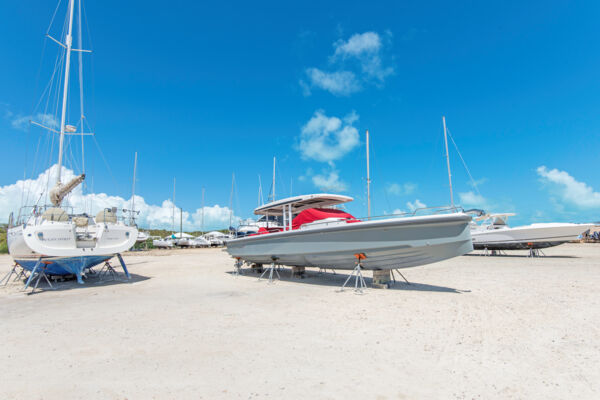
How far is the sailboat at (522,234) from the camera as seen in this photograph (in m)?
16.2

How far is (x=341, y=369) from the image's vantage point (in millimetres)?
3322

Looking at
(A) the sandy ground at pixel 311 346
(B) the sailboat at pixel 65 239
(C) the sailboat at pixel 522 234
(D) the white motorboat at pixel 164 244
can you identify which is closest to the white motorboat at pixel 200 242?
(D) the white motorboat at pixel 164 244

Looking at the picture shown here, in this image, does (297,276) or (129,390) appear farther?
(297,276)

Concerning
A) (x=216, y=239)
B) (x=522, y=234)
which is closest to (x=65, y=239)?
(x=522, y=234)

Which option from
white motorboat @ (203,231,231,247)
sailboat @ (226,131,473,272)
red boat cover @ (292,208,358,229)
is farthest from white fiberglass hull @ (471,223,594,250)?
white motorboat @ (203,231,231,247)

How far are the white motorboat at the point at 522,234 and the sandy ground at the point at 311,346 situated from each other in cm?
1090

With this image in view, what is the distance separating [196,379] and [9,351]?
3.00 m

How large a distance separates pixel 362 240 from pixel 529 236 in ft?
47.3

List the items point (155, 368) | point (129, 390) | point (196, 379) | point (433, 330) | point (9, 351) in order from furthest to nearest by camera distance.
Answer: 1. point (433, 330)
2. point (9, 351)
3. point (155, 368)
4. point (196, 379)
5. point (129, 390)

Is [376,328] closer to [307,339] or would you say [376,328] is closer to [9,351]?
[307,339]

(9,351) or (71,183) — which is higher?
(71,183)

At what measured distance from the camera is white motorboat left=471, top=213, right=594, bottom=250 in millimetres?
16219

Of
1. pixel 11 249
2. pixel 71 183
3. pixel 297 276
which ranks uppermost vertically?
pixel 71 183

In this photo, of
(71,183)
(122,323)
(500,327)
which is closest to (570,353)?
(500,327)
